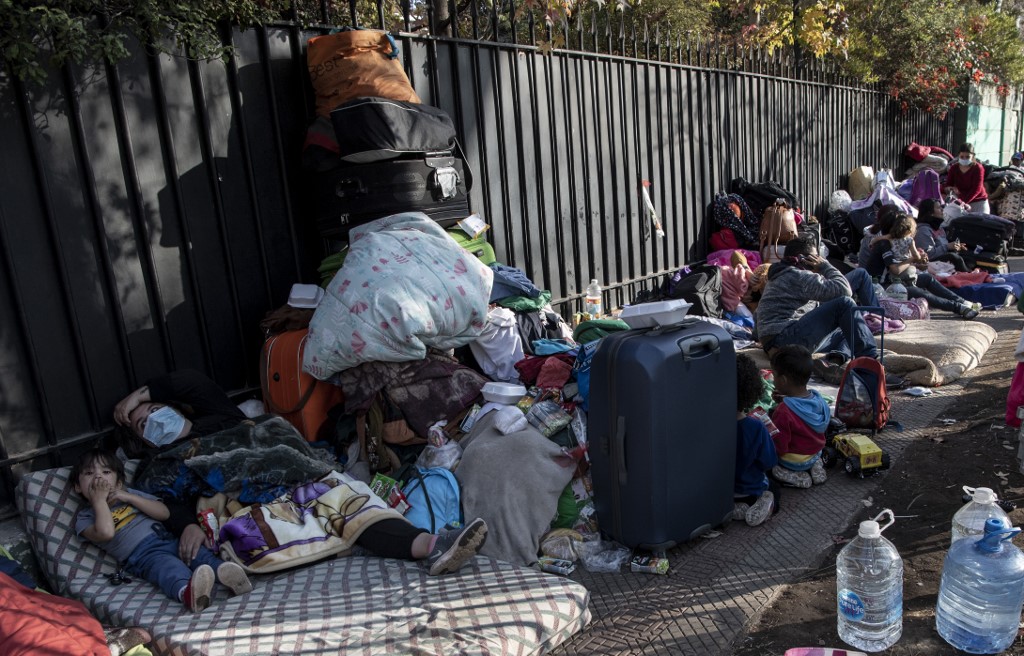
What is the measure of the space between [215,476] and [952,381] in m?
5.25

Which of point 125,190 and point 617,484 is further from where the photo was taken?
point 125,190

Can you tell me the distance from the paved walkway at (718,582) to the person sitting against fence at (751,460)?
72mm

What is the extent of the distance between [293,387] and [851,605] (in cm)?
303

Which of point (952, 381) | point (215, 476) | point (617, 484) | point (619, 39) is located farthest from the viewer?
point (619, 39)

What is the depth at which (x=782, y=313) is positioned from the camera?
597cm

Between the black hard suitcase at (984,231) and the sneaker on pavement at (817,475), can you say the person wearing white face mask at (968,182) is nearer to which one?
the black hard suitcase at (984,231)

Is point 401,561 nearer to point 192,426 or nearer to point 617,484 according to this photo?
point 617,484

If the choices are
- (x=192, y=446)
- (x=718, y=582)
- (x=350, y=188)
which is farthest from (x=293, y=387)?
(x=718, y=582)

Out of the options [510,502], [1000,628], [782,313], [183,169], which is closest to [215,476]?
[510,502]

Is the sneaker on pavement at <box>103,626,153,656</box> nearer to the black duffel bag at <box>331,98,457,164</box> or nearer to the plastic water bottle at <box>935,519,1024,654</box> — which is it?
the black duffel bag at <box>331,98,457,164</box>

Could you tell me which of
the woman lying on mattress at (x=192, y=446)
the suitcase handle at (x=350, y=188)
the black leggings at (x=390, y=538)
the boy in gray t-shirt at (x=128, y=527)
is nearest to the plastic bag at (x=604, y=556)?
the woman lying on mattress at (x=192, y=446)

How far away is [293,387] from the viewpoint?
171 inches

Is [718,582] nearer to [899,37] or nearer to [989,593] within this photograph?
[989,593]

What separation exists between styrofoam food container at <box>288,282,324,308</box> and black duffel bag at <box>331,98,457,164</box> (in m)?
0.81
